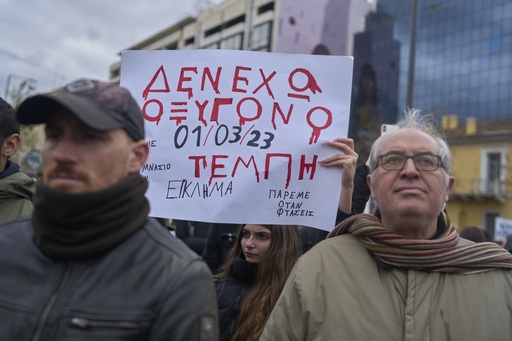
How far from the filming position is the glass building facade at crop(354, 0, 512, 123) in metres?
39.6

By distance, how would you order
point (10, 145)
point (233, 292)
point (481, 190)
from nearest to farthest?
1. point (10, 145)
2. point (233, 292)
3. point (481, 190)

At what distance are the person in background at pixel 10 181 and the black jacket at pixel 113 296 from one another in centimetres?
115

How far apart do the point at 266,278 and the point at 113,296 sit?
63.9 inches

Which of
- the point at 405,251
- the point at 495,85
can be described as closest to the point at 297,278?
the point at 405,251

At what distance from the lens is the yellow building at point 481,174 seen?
32.2 meters

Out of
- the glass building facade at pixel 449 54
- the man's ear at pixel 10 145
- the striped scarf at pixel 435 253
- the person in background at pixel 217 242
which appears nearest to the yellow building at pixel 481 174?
the glass building facade at pixel 449 54

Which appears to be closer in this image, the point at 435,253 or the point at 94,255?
the point at 94,255

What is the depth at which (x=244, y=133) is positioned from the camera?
116 inches

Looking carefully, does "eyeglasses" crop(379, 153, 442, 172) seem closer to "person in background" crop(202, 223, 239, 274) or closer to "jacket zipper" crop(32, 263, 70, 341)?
"jacket zipper" crop(32, 263, 70, 341)

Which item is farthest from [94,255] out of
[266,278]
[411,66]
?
[411,66]

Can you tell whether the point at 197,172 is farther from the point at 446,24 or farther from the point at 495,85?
the point at 446,24

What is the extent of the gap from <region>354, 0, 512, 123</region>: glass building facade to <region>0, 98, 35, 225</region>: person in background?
3665 cm

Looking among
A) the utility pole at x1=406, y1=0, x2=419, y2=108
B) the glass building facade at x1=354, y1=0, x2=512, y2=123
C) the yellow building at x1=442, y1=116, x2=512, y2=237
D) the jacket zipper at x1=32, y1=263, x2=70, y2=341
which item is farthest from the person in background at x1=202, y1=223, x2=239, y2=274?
the glass building facade at x1=354, y1=0, x2=512, y2=123

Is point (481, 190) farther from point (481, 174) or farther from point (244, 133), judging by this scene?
point (244, 133)
